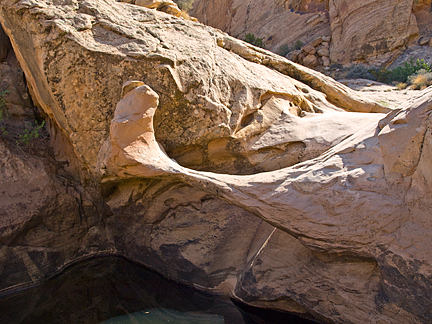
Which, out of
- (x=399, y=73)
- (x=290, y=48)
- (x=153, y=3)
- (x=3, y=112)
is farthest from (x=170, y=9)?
(x=290, y=48)

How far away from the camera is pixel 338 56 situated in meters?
13.4

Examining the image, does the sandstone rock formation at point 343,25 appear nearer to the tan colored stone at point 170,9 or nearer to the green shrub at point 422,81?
the green shrub at point 422,81

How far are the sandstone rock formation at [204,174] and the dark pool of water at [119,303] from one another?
0.58ft

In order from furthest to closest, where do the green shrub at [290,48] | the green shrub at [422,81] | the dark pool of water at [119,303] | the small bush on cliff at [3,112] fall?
1. the green shrub at [290,48]
2. the green shrub at [422,81]
3. the small bush on cliff at [3,112]
4. the dark pool of water at [119,303]

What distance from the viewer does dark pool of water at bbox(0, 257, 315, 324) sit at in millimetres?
3867

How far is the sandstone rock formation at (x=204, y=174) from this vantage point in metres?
3.02

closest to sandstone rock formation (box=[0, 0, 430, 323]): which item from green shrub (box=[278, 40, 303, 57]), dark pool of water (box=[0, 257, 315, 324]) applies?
dark pool of water (box=[0, 257, 315, 324])

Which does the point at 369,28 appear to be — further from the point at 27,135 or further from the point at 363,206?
the point at 27,135

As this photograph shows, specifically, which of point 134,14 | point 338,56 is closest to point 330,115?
point 134,14

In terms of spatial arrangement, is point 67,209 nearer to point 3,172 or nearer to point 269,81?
point 3,172

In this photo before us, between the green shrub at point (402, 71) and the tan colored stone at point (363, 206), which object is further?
the green shrub at point (402, 71)

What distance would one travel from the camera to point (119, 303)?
421 centimetres

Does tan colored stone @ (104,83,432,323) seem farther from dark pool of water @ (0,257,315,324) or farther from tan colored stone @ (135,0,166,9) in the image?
tan colored stone @ (135,0,166,9)

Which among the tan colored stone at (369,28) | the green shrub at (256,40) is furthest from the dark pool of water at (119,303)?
the green shrub at (256,40)
